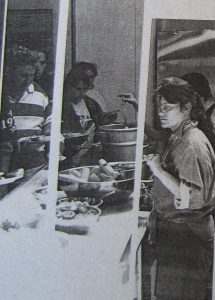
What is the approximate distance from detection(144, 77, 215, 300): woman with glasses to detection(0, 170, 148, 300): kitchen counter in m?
0.06

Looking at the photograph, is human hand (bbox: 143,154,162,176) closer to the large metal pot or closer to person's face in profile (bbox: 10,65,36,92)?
the large metal pot

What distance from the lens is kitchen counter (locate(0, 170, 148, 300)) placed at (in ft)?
2.97

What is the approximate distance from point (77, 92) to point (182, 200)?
0.30 m

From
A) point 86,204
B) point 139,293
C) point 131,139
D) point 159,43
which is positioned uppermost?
point 159,43

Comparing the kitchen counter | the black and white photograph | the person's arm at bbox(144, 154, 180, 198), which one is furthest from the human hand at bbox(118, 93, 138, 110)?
the kitchen counter

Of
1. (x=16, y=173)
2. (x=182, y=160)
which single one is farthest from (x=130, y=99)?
(x=16, y=173)

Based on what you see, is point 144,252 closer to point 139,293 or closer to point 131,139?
point 139,293

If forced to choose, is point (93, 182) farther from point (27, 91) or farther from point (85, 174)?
point (27, 91)

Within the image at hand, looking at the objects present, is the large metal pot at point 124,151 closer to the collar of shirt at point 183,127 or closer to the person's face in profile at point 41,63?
the collar of shirt at point 183,127

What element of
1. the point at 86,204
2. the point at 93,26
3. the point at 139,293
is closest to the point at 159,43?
the point at 93,26

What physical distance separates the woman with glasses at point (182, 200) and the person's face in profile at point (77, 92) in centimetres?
15

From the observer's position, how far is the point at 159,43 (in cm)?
91

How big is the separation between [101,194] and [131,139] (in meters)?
0.13

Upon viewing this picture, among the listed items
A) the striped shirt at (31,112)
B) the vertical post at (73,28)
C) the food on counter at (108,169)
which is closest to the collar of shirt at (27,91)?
the striped shirt at (31,112)
